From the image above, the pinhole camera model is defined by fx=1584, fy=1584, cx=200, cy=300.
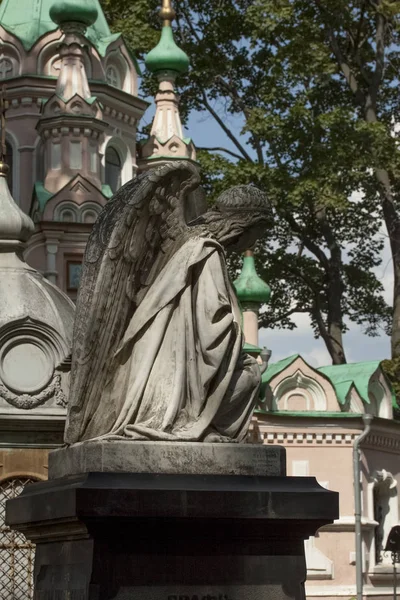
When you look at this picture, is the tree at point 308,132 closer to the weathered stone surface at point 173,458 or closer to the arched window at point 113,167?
the arched window at point 113,167

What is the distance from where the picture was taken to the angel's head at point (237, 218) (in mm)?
6898

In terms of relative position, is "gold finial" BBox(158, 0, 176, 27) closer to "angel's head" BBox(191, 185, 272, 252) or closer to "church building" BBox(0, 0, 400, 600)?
"church building" BBox(0, 0, 400, 600)

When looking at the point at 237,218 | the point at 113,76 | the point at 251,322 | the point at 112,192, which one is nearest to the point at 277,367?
the point at 251,322

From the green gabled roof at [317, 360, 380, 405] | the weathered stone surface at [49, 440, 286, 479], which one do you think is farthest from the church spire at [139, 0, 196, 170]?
the weathered stone surface at [49, 440, 286, 479]

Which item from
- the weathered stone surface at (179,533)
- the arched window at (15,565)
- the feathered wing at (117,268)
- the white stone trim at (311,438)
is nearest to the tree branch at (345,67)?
the white stone trim at (311,438)

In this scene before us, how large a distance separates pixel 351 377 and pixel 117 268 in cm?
2316

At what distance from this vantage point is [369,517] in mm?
27750

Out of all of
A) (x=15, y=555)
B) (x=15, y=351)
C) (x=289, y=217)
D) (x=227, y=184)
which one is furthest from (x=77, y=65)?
(x=15, y=555)

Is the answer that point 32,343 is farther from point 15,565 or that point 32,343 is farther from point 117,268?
point 117,268

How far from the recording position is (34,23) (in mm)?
30797

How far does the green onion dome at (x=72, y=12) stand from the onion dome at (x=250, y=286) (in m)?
5.28

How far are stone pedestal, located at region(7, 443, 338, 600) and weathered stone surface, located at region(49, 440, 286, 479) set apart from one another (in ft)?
0.15

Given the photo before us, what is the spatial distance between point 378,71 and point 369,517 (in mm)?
10284

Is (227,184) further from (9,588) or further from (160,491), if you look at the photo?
(160,491)
